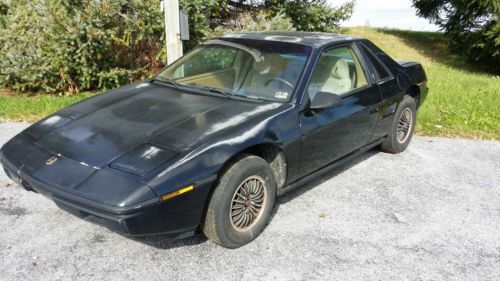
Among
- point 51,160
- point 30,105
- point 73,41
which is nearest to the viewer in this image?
point 51,160

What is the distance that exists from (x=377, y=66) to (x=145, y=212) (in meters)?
3.01

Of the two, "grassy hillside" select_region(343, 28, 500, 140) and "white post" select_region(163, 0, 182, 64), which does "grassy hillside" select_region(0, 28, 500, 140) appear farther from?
"white post" select_region(163, 0, 182, 64)

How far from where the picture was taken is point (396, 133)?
5.15m

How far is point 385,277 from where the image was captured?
3.00 meters

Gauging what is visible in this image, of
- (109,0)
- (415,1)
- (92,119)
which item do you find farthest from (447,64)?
(92,119)

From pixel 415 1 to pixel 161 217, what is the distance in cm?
1082

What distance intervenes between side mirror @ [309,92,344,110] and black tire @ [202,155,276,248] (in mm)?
672

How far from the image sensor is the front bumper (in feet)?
8.81

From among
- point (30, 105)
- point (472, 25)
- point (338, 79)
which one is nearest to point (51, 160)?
point (338, 79)

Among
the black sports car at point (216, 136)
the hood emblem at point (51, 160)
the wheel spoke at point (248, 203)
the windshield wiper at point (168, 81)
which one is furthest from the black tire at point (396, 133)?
the hood emblem at point (51, 160)

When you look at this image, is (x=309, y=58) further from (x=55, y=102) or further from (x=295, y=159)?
(x=55, y=102)

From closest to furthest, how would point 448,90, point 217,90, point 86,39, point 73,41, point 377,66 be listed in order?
point 217,90, point 377,66, point 73,41, point 86,39, point 448,90

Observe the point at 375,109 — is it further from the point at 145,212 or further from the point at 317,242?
the point at 145,212

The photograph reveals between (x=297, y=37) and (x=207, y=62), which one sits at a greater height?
(x=297, y=37)
